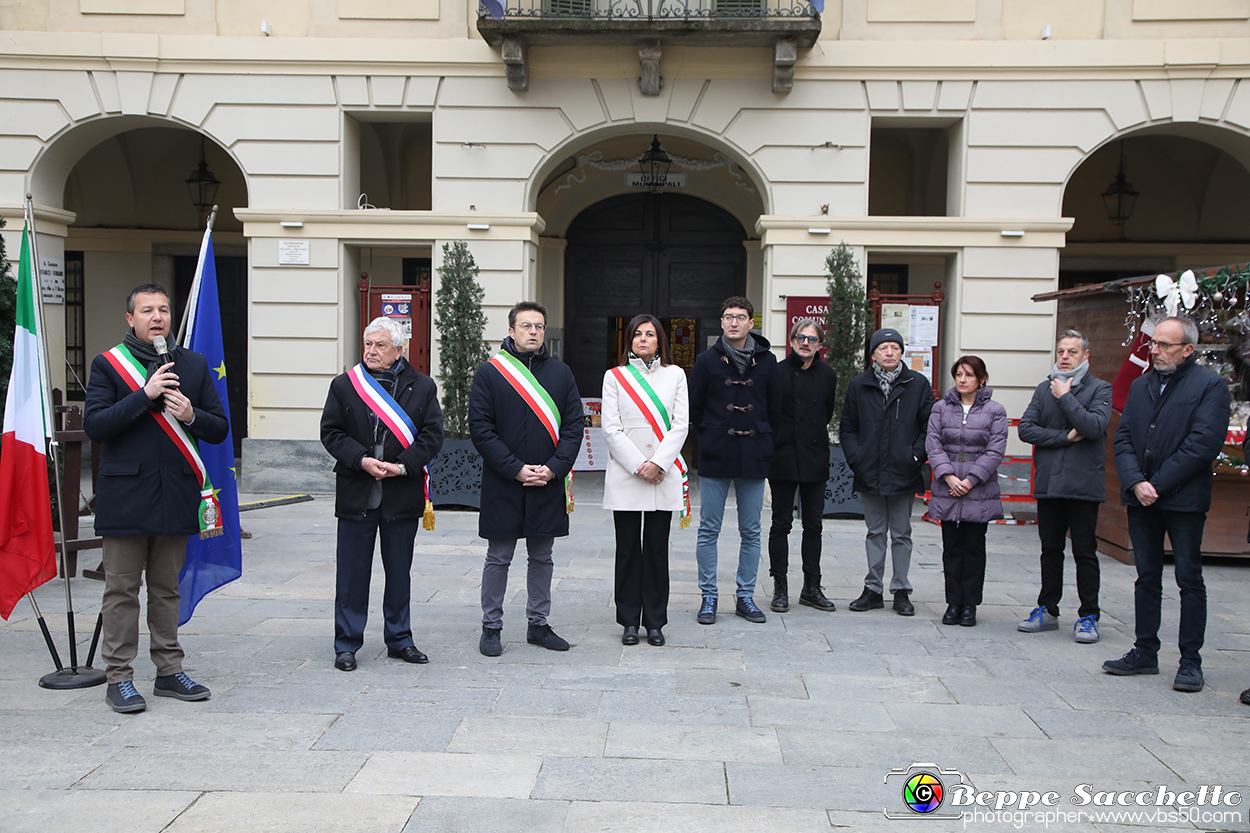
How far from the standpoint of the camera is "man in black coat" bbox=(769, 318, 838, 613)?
21.2 feet

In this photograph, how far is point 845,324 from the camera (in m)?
10.9

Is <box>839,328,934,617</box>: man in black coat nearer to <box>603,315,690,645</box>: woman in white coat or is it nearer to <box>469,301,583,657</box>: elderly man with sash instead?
<box>603,315,690,645</box>: woman in white coat

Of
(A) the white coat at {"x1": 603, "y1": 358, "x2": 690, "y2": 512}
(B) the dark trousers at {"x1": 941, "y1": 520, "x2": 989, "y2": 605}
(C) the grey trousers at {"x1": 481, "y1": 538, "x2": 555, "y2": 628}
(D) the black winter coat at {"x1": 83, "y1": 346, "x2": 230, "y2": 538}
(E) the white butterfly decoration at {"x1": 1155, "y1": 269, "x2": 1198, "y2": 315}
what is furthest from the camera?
(E) the white butterfly decoration at {"x1": 1155, "y1": 269, "x2": 1198, "y2": 315}

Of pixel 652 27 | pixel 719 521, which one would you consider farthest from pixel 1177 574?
pixel 652 27

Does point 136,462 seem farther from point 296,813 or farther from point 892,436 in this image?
point 892,436

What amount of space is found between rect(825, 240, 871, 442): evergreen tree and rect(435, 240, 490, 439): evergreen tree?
152 inches

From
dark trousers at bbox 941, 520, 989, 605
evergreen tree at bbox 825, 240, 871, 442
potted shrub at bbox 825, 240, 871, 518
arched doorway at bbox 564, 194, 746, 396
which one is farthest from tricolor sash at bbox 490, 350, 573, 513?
arched doorway at bbox 564, 194, 746, 396

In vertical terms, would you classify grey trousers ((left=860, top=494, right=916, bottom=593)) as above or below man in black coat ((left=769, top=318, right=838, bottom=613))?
below

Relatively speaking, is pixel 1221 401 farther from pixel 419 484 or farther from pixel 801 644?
pixel 419 484

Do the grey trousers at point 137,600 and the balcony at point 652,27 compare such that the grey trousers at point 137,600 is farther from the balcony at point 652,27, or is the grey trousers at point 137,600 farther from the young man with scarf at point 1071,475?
the balcony at point 652,27

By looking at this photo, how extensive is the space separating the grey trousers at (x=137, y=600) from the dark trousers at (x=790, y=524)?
143 inches

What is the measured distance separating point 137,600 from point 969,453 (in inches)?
190

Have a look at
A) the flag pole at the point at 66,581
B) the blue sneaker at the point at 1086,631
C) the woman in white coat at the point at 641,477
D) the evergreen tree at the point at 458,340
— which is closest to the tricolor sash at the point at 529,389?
the woman in white coat at the point at 641,477

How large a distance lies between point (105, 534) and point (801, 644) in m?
3.72
